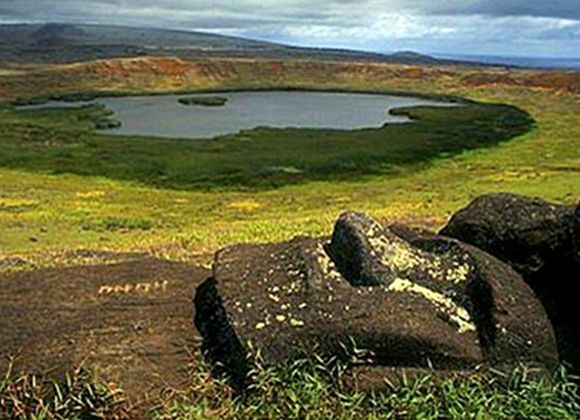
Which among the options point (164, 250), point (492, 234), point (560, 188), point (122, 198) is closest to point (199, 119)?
point (122, 198)

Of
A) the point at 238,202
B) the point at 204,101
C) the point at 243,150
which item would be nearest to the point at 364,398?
the point at 238,202

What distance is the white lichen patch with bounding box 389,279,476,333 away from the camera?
39.0 ft

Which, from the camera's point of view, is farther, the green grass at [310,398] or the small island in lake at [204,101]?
the small island in lake at [204,101]

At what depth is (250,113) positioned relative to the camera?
148 metres

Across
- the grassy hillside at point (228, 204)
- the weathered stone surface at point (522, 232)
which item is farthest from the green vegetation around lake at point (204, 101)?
the weathered stone surface at point (522, 232)

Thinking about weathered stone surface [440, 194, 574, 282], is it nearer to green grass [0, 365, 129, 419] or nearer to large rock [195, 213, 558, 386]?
large rock [195, 213, 558, 386]

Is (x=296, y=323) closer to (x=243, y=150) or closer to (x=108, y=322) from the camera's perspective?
(x=108, y=322)

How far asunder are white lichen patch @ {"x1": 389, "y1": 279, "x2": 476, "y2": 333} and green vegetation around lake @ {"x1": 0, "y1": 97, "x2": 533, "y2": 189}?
188 ft

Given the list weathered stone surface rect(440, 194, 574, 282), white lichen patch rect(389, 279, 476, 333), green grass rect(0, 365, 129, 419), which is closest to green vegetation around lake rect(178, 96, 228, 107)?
weathered stone surface rect(440, 194, 574, 282)

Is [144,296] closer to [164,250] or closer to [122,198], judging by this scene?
[164,250]

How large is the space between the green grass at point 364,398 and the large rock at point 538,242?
6.19ft

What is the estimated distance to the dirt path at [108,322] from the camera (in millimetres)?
11352

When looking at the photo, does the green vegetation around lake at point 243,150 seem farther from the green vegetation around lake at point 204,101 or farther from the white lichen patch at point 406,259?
the white lichen patch at point 406,259

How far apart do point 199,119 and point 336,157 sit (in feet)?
178
